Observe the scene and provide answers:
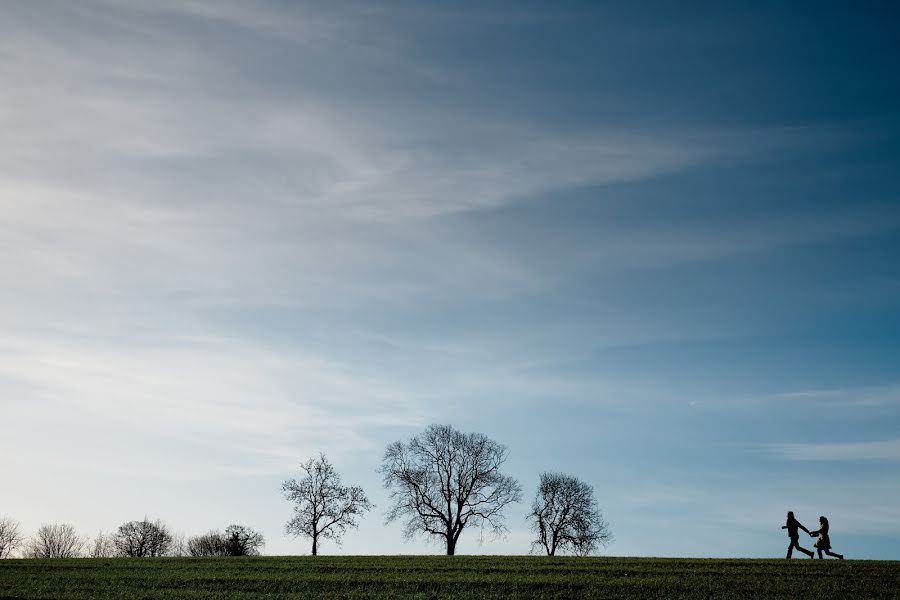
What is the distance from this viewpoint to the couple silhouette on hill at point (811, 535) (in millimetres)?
35434

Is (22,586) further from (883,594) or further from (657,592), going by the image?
(883,594)

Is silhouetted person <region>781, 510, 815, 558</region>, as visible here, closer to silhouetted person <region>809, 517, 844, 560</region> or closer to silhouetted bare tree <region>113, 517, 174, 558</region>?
silhouetted person <region>809, 517, 844, 560</region>

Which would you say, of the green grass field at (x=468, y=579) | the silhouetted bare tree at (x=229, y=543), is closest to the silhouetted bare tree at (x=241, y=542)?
the silhouetted bare tree at (x=229, y=543)

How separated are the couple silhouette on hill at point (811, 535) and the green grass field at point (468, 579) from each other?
1.77m

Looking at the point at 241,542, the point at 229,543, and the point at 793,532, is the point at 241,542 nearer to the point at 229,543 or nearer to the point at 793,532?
the point at 229,543

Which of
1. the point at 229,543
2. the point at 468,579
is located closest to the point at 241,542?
the point at 229,543

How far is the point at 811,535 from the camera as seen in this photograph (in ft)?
118

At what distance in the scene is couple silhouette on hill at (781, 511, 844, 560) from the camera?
116ft

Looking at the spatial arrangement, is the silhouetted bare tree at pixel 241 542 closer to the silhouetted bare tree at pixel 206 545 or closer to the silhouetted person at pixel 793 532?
the silhouetted bare tree at pixel 206 545

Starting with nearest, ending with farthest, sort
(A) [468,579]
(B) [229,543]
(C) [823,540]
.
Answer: (A) [468,579], (C) [823,540], (B) [229,543]

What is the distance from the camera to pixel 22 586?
27609 millimetres

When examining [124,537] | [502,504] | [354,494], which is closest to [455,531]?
[502,504]

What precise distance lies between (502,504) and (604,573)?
5243cm

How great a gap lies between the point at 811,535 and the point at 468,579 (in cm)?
1976
